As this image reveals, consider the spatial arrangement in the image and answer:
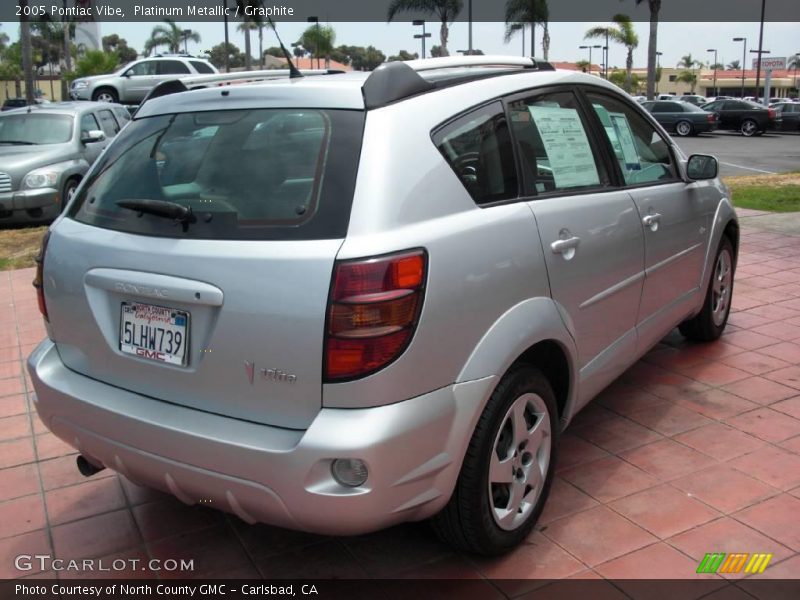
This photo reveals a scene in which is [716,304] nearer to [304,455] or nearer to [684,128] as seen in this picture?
[304,455]

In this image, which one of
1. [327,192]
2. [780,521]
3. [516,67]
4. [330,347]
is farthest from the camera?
[516,67]

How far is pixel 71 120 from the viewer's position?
1180 centimetres

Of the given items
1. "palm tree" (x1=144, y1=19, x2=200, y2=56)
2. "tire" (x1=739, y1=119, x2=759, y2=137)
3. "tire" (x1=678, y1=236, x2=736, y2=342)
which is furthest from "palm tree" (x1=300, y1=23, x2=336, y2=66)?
"tire" (x1=678, y1=236, x2=736, y2=342)

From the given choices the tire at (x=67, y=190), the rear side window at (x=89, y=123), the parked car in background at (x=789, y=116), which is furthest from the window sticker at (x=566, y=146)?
the parked car in background at (x=789, y=116)

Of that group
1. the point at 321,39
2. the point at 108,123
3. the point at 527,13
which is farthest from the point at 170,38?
the point at 108,123

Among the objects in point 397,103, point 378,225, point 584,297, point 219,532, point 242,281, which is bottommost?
point 219,532

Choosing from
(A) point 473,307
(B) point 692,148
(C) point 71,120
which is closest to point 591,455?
(A) point 473,307

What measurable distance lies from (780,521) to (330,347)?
203 centimetres

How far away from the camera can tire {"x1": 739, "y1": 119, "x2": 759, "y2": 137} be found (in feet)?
104

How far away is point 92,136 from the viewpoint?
11305mm

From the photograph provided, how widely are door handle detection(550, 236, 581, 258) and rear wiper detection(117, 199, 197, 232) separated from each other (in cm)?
132

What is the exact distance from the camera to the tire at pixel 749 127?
1250 inches

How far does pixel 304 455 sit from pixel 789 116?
119 ft

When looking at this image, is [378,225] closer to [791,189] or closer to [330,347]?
[330,347]
